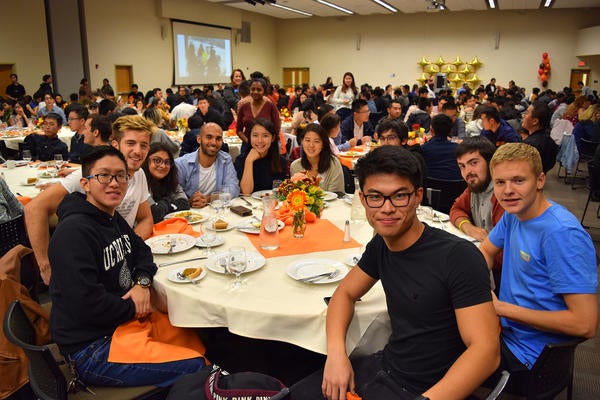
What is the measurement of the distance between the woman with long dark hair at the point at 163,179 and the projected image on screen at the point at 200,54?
1382 cm

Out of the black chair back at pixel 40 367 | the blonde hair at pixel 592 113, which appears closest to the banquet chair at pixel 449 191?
the black chair back at pixel 40 367

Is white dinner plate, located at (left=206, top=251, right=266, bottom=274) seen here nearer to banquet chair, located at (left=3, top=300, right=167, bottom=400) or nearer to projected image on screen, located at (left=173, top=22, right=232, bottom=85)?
banquet chair, located at (left=3, top=300, right=167, bottom=400)

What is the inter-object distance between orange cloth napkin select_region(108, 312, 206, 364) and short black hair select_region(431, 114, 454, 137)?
3131mm

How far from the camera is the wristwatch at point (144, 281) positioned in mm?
2045

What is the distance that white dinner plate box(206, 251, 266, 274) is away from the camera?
2.13 m

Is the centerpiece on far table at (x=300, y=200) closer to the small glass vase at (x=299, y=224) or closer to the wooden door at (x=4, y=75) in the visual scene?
the small glass vase at (x=299, y=224)

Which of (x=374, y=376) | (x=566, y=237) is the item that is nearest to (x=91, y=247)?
(x=374, y=376)

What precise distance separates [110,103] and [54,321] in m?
5.29

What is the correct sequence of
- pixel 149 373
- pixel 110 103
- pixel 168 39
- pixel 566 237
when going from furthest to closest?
pixel 168 39
pixel 110 103
pixel 149 373
pixel 566 237

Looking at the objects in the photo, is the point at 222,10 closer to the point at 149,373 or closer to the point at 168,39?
the point at 168,39

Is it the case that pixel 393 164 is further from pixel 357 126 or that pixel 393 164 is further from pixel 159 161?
pixel 357 126

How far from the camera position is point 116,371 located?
1797mm

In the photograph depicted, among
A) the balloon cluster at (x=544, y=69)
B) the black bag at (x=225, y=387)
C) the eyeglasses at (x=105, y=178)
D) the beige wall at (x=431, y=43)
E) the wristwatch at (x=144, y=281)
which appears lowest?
the black bag at (x=225, y=387)

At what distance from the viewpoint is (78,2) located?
491 inches
